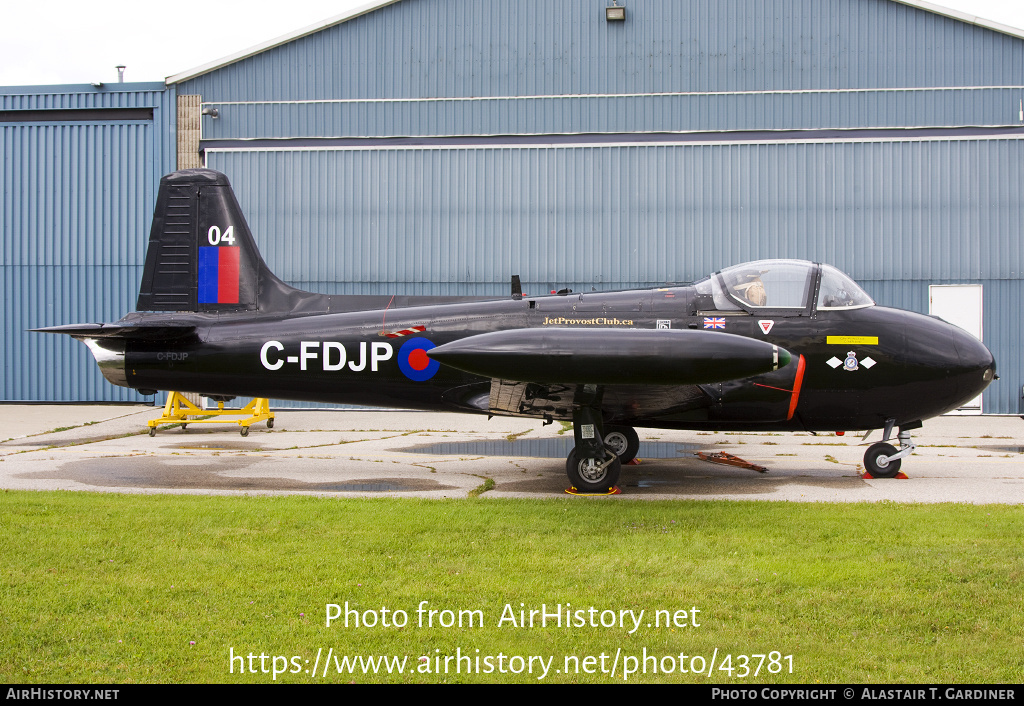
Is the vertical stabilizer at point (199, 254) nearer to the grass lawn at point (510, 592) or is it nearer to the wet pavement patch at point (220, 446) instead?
the wet pavement patch at point (220, 446)

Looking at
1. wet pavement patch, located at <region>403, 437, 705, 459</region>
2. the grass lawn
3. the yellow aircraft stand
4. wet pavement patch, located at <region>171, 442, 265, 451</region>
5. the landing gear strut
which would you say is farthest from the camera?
the yellow aircraft stand

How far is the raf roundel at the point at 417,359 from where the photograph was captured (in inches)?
383

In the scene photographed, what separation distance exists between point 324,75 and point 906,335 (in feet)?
50.6

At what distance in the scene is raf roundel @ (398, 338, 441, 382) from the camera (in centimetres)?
972

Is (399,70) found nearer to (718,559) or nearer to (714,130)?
(714,130)

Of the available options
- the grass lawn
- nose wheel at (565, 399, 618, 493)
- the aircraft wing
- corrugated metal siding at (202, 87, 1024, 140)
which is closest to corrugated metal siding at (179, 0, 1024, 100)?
corrugated metal siding at (202, 87, 1024, 140)

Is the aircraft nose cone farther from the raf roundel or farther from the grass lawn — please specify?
the raf roundel

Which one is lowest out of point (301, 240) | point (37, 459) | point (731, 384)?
point (37, 459)

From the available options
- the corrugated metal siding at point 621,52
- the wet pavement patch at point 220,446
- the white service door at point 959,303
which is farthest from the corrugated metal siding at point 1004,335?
the wet pavement patch at point 220,446

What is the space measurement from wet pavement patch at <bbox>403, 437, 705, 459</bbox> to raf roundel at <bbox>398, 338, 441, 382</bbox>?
2.88m

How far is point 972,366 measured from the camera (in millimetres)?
9172

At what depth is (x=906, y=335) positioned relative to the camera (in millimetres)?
9234

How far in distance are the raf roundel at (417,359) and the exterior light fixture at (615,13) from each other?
12.8 meters
